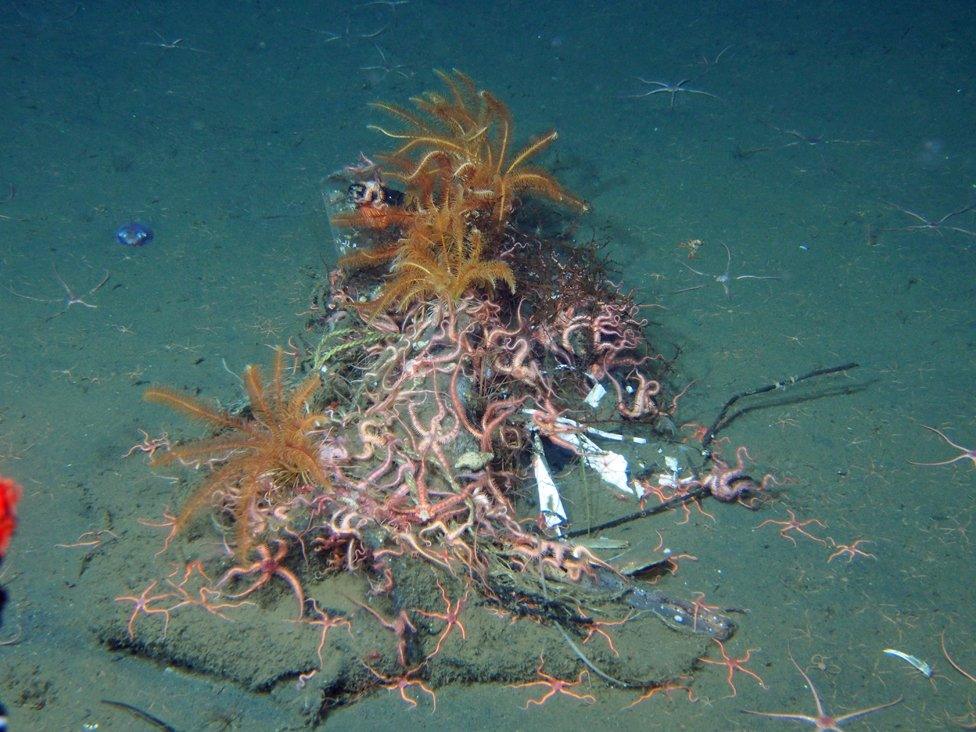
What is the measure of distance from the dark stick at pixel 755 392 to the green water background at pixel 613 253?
4.0 inches

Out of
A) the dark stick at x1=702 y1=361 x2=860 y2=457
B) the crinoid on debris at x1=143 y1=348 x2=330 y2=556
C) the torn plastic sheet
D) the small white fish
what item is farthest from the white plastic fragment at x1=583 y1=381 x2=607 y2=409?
the small white fish

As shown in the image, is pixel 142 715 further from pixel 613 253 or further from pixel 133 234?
pixel 613 253

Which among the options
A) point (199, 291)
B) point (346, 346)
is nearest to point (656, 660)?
point (346, 346)

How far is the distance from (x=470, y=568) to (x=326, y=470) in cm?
92

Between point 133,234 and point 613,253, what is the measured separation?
4432 millimetres

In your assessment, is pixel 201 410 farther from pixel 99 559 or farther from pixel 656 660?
pixel 656 660

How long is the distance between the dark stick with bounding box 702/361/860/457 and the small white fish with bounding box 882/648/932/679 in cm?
137

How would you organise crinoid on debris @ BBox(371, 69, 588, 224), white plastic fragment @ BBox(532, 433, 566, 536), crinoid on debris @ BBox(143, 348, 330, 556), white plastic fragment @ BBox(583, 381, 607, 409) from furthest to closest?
crinoid on debris @ BBox(371, 69, 588, 224), white plastic fragment @ BBox(583, 381, 607, 409), white plastic fragment @ BBox(532, 433, 566, 536), crinoid on debris @ BBox(143, 348, 330, 556)

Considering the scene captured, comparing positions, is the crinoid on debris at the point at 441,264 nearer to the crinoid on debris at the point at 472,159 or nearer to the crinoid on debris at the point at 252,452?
the crinoid on debris at the point at 472,159

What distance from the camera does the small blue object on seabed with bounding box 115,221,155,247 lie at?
5.14 metres

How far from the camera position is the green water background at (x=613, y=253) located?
2.73 meters

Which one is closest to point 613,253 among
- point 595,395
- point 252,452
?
point 595,395

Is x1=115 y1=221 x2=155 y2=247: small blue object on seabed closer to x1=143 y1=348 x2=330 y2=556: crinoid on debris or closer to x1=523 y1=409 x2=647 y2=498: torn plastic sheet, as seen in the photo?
x1=143 y1=348 x2=330 y2=556: crinoid on debris

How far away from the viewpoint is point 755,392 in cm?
398
